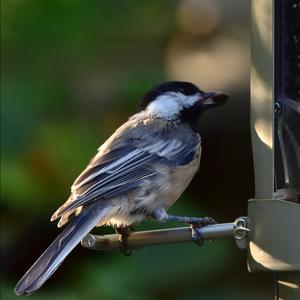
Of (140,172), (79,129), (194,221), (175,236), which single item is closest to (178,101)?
(140,172)

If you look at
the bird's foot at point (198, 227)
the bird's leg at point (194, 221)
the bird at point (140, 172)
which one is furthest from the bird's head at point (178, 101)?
the bird's foot at point (198, 227)

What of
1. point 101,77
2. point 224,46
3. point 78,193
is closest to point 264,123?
point 78,193

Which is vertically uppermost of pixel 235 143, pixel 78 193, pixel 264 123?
pixel 264 123

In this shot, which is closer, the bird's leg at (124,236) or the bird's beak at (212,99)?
the bird's leg at (124,236)

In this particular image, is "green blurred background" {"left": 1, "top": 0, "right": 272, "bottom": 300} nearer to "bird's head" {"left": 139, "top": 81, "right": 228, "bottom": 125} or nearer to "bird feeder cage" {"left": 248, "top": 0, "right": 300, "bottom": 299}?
"bird's head" {"left": 139, "top": 81, "right": 228, "bottom": 125}

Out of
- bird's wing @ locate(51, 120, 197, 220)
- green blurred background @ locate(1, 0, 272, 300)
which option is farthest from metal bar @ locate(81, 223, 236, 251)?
green blurred background @ locate(1, 0, 272, 300)

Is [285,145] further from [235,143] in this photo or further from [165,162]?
[235,143]

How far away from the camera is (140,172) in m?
2.89

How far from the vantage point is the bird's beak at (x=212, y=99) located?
307cm

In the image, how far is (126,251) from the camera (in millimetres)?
2814

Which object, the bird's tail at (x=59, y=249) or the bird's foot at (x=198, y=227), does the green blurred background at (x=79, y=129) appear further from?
the bird's foot at (x=198, y=227)

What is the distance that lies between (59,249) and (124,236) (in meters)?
0.30

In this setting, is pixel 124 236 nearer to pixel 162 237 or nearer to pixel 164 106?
pixel 162 237

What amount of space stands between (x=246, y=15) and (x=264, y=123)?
1.82 m
